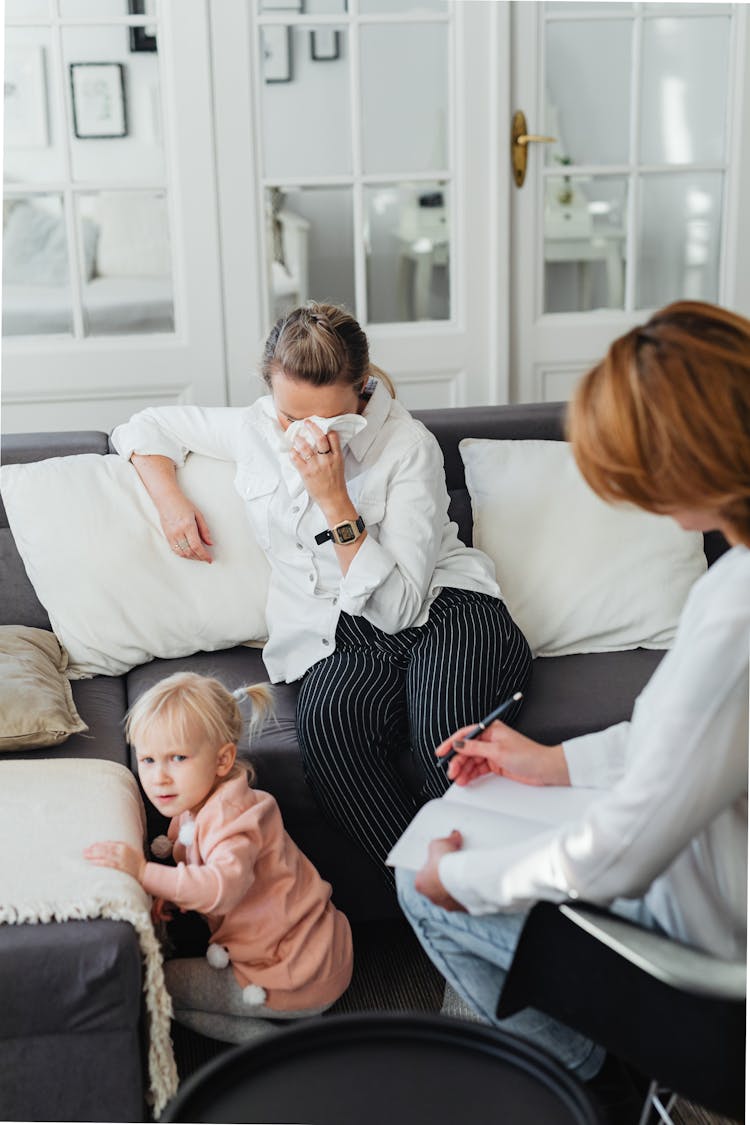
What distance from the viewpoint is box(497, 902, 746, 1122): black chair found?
1.12 metres

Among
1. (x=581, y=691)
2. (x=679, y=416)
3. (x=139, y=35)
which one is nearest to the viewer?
(x=679, y=416)

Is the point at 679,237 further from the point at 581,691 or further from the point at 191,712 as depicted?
the point at 191,712

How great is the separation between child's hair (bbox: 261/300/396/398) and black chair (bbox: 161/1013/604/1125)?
3.86ft

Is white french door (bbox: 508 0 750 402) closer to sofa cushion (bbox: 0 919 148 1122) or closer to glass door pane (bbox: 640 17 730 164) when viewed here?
glass door pane (bbox: 640 17 730 164)

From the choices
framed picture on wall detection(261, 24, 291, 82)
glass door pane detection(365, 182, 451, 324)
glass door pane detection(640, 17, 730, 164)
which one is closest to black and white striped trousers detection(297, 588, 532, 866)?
glass door pane detection(365, 182, 451, 324)

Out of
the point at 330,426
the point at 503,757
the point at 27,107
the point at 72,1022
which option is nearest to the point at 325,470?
the point at 330,426

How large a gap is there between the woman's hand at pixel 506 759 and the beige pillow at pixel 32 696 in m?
0.76

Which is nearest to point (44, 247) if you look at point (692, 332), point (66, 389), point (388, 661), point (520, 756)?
point (66, 389)

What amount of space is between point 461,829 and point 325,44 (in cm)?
226

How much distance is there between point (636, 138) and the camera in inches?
127

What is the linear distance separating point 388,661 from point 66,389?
1329 millimetres

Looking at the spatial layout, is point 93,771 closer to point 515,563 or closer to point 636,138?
point 515,563

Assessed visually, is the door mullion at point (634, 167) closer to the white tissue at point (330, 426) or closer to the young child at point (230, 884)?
the white tissue at point (330, 426)

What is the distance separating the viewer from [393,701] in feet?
6.88
